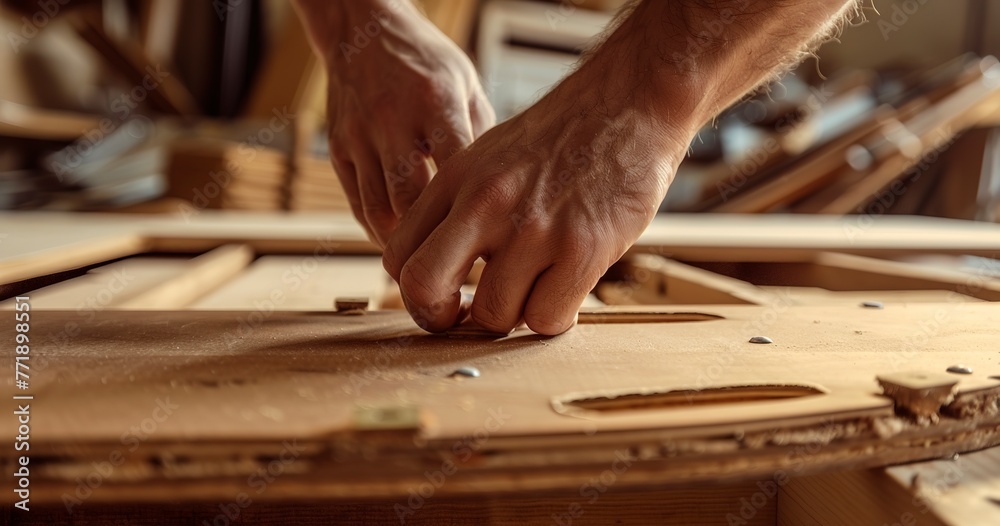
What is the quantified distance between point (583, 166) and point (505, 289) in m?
0.16

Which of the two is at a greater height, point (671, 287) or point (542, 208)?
point (542, 208)

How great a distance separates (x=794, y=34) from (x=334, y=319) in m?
0.65

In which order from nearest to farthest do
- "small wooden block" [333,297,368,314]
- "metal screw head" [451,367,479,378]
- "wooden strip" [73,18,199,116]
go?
"metal screw head" [451,367,479,378], "small wooden block" [333,297,368,314], "wooden strip" [73,18,199,116]

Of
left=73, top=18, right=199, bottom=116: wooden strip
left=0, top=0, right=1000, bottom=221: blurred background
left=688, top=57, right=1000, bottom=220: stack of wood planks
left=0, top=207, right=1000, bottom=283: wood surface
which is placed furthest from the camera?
left=73, top=18, right=199, bottom=116: wooden strip

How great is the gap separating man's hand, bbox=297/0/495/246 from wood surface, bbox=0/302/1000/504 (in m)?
0.31

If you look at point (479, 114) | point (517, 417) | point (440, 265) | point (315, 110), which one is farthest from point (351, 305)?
point (315, 110)

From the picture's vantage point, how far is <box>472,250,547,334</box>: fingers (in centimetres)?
74

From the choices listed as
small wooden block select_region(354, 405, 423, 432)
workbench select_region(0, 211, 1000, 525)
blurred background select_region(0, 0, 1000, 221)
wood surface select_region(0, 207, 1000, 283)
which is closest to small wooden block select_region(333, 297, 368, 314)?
workbench select_region(0, 211, 1000, 525)

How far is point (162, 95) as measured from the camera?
4.43 meters

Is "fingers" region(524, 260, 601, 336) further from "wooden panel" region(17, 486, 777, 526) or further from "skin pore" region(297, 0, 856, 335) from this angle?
"wooden panel" region(17, 486, 777, 526)

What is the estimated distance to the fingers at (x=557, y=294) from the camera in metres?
0.74

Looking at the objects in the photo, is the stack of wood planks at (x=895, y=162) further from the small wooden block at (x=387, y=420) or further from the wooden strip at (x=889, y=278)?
the small wooden block at (x=387, y=420)

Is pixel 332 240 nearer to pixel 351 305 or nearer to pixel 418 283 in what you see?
pixel 351 305

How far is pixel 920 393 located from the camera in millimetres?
529
